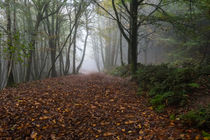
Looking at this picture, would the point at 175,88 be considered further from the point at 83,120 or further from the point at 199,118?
the point at 83,120

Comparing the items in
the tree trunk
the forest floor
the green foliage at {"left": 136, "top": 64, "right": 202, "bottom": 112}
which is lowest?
the forest floor

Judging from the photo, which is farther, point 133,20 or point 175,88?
point 133,20

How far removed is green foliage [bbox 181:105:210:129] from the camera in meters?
3.13

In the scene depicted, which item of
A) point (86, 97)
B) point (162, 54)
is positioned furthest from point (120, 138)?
point (162, 54)

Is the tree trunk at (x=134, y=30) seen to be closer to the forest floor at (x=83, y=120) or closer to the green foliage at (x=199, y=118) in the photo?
the forest floor at (x=83, y=120)

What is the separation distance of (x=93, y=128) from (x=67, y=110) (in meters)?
1.29

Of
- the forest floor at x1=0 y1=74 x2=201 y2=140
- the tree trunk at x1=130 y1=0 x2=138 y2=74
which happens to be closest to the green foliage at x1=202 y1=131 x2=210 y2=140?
the forest floor at x1=0 y1=74 x2=201 y2=140

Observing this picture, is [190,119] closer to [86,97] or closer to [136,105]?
[136,105]

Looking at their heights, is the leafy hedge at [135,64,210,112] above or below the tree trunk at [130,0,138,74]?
below

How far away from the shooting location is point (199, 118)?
3229 mm

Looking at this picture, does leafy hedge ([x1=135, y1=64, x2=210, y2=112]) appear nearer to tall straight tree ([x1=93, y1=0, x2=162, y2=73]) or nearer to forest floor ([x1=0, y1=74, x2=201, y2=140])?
forest floor ([x1=0, y1=74, x2=201, y2=140])

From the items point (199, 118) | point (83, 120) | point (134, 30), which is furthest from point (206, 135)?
point (134, 30)

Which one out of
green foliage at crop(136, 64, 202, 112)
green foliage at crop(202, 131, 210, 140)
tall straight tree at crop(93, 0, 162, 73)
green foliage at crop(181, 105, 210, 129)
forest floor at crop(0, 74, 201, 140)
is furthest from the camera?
tall straight tree at crop(93, 0, 162, 73)

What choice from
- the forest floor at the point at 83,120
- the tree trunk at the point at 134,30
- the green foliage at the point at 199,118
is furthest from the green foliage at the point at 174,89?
the tree trunk at the point at 134,30
